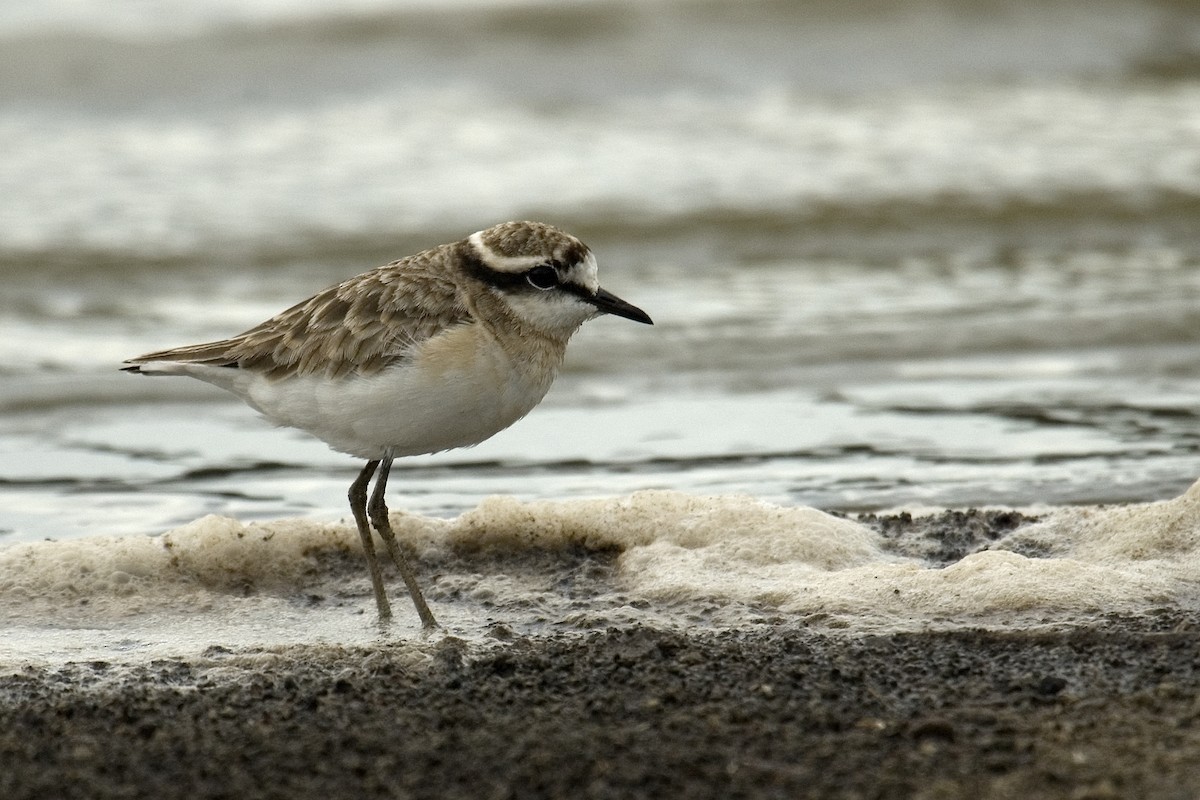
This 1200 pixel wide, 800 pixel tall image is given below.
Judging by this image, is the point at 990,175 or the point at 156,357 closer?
the point at 156,357

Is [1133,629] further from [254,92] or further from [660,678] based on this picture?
[254,92]

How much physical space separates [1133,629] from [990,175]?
8.69m

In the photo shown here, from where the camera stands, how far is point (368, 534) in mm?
5828

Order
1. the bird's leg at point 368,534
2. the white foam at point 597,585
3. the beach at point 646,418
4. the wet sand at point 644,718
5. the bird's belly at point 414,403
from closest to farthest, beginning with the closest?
1. the wet sand at point 644,718
2. the beach at point 646,418
3. the bird's belly at point 414,403
4. the white foam at point 597,585
5. the bird's leg at point 368,534

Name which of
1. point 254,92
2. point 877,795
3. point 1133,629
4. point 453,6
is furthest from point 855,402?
point 453,6

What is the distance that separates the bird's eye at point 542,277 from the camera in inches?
225

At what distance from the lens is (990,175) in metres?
13.3

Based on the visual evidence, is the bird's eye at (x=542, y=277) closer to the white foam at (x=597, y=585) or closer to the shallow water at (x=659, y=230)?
the white foam at (x=597, y=585)

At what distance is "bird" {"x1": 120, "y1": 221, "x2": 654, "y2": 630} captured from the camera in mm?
5445

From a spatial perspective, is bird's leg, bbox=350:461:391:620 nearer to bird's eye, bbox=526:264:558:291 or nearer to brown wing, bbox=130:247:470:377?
brown wing, bbox=130:247:470:377

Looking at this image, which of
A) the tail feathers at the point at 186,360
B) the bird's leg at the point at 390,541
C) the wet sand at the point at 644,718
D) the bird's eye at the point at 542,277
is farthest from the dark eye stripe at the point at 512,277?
the wet sand at the point at 644,718

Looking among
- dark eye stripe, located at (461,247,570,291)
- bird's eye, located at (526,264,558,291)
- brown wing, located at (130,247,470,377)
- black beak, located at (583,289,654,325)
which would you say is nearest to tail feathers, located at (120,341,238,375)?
brown wing, located at (130,247,470,377)

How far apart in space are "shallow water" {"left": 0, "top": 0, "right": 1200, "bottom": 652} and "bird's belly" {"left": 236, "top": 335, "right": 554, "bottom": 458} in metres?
0.73

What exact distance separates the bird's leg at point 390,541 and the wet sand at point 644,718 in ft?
0.88
